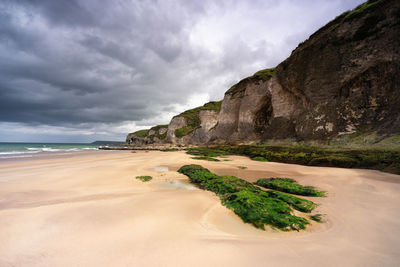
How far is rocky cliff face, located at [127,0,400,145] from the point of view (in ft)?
36.6

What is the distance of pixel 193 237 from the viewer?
2.10m

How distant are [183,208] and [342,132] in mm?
15223

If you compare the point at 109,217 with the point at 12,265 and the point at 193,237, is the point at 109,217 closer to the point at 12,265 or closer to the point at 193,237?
the point at 12,265

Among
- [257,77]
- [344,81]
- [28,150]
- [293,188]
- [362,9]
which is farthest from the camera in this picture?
[28,150]

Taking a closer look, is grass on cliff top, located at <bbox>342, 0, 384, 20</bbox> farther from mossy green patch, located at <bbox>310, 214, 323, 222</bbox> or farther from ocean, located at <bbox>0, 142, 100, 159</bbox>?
ocean, located at <bbox>0, 142, 100, 159</bbox>

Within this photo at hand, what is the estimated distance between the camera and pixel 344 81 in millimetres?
13547

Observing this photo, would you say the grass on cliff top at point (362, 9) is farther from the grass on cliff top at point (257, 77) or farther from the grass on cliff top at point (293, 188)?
the grass on cliff top at point (293, 188)

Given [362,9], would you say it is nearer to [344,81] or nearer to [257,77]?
A: [344,81]

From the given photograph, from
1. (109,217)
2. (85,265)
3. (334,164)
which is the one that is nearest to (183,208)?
(109,217)

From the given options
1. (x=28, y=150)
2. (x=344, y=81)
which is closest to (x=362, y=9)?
(x=344, y=81)

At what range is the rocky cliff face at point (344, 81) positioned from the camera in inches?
439

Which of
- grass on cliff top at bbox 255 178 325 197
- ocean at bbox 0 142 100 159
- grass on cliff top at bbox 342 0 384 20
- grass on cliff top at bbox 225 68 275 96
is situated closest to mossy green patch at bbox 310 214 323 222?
grass on cliff top at bbox 255 178 325 197

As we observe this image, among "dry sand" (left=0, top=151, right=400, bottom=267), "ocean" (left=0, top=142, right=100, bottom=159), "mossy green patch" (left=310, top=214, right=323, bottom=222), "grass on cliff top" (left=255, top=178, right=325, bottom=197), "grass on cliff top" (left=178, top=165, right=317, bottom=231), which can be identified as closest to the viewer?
"dry sand" (left=0, top=151, right=400, bottom=267)

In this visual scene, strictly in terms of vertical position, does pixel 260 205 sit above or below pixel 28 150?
below
